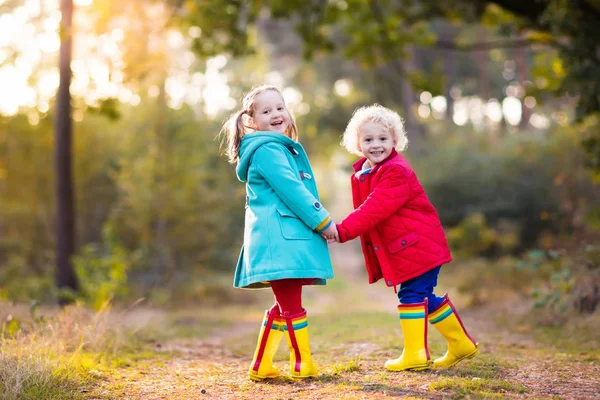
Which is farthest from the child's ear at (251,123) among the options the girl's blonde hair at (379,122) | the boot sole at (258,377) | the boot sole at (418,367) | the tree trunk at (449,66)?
the tree trunk at (449,66)

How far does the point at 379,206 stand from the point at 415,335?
2.68 ft

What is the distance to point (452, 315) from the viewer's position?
432 centimetres

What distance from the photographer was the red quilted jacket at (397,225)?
4.24 meters

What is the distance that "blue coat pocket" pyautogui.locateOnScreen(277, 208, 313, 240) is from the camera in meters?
4.12

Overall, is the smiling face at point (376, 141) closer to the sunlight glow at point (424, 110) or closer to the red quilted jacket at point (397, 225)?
the red quilted jacket at point (397, 225)

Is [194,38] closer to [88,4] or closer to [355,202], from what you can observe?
[88,4]

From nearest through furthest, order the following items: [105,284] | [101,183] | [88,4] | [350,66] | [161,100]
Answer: [105,284], [88,4], [161,100], [101,183], [350,66]

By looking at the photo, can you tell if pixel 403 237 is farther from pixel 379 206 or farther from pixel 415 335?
pixel 415 335

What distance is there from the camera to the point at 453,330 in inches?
171

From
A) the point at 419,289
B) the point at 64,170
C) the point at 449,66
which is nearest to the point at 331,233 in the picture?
the point at 419,289

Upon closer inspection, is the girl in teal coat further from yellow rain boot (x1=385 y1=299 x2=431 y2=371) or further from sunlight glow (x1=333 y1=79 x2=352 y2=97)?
sunlight glow (x1=333 y1=79 x2=352 y2=97)

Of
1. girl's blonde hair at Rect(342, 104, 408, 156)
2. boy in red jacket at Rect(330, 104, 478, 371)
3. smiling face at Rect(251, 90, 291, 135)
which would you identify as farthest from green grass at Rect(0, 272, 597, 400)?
smiling face at Rect(251, 90, 291, 135)

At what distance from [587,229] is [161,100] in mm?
7837

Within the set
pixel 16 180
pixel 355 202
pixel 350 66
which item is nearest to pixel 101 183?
pixel 16 180
